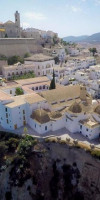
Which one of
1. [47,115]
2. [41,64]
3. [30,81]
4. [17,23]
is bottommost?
[47,115]

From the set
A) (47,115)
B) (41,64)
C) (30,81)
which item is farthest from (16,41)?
(47,115)

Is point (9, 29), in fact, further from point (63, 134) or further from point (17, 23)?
point (63, 134)

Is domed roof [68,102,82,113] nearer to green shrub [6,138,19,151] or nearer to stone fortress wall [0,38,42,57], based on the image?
green shrub [6,138,19,151]

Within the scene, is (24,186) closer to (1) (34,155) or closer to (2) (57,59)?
(1) (34,155)

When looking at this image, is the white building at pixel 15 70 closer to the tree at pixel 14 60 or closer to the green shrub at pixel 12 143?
the tree at pixel 14 60

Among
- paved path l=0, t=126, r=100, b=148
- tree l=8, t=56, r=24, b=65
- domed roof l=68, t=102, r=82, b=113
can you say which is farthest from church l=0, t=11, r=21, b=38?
domed roof l=68, t=102, r=82, b=113
